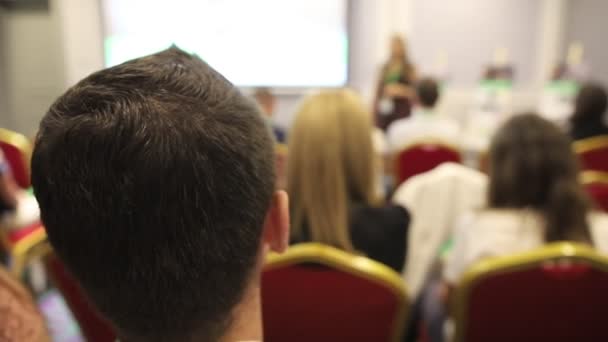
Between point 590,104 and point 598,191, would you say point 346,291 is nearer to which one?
point 598,191

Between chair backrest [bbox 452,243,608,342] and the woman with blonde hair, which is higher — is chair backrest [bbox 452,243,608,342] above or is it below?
below

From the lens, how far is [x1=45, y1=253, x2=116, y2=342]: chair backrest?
1.19m

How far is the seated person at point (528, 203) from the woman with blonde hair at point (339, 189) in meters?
0.24

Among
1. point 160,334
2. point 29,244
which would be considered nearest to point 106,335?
point 29,244

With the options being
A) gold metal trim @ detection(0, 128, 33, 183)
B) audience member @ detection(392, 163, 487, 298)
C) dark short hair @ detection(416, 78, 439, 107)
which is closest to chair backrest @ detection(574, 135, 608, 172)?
audience member @ detection(392, 163, 487, 298)

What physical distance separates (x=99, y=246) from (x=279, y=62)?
5952 millimetres

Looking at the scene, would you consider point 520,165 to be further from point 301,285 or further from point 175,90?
point 175,90

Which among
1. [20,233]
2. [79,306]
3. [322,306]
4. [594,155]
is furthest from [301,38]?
[322,306]

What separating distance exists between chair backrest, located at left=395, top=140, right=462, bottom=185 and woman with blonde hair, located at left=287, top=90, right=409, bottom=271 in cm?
133

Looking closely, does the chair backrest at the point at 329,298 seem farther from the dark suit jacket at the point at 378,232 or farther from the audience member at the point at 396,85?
the audience member at the point at 396,85

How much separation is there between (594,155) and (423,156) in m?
0.96

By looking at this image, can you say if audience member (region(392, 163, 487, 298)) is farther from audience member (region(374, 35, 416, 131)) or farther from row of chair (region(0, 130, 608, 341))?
audience member (region(374, 35, 416, 131))

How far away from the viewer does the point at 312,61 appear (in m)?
6.23

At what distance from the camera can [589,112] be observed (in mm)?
3061
